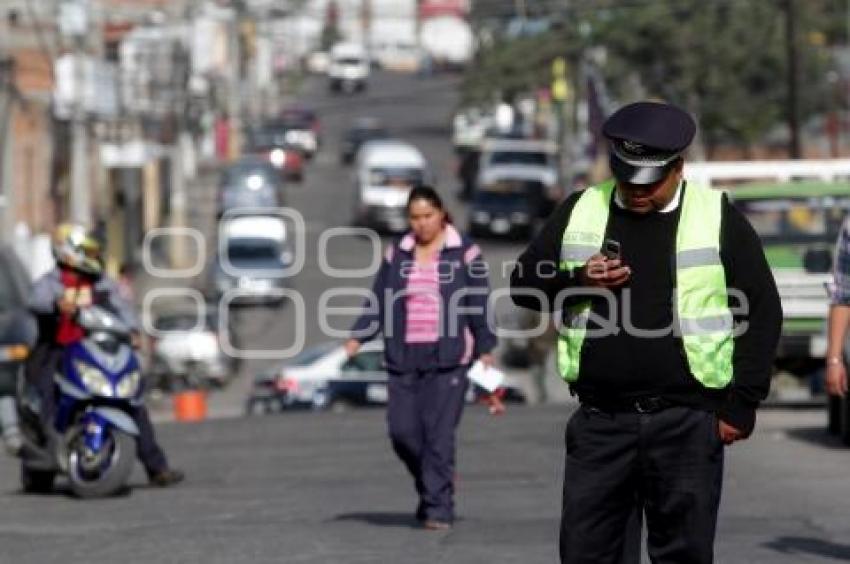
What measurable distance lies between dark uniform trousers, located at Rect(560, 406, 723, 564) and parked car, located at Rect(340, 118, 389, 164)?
7984 cm

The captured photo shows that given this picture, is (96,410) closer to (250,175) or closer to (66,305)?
(66,305)

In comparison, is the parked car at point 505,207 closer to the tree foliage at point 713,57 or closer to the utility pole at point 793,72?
the tree foliage at point 713,57

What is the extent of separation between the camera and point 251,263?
183ft

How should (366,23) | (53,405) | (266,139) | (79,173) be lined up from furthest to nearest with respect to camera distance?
(366,23) < (266,139) < (79,173) < (53,405)

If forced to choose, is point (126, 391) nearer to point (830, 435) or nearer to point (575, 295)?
point (830, 435)

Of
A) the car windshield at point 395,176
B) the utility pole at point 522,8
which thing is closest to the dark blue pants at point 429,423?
the car windshield at point 395,176

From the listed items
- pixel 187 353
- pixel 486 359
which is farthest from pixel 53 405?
pixel 187 353

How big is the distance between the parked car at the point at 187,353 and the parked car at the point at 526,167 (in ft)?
68.5

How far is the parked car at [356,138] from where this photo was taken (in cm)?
8900

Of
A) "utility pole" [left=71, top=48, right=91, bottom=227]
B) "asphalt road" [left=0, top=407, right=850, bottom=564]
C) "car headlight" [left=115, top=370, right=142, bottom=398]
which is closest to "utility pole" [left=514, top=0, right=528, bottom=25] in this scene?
"utility pole" [left=71, top=48, right=91, bottom=227]

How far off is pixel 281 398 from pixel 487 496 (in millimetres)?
15817

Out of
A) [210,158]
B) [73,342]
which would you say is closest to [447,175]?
[210,158]

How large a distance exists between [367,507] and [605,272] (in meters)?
7.35

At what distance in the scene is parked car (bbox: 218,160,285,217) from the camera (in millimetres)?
67000
